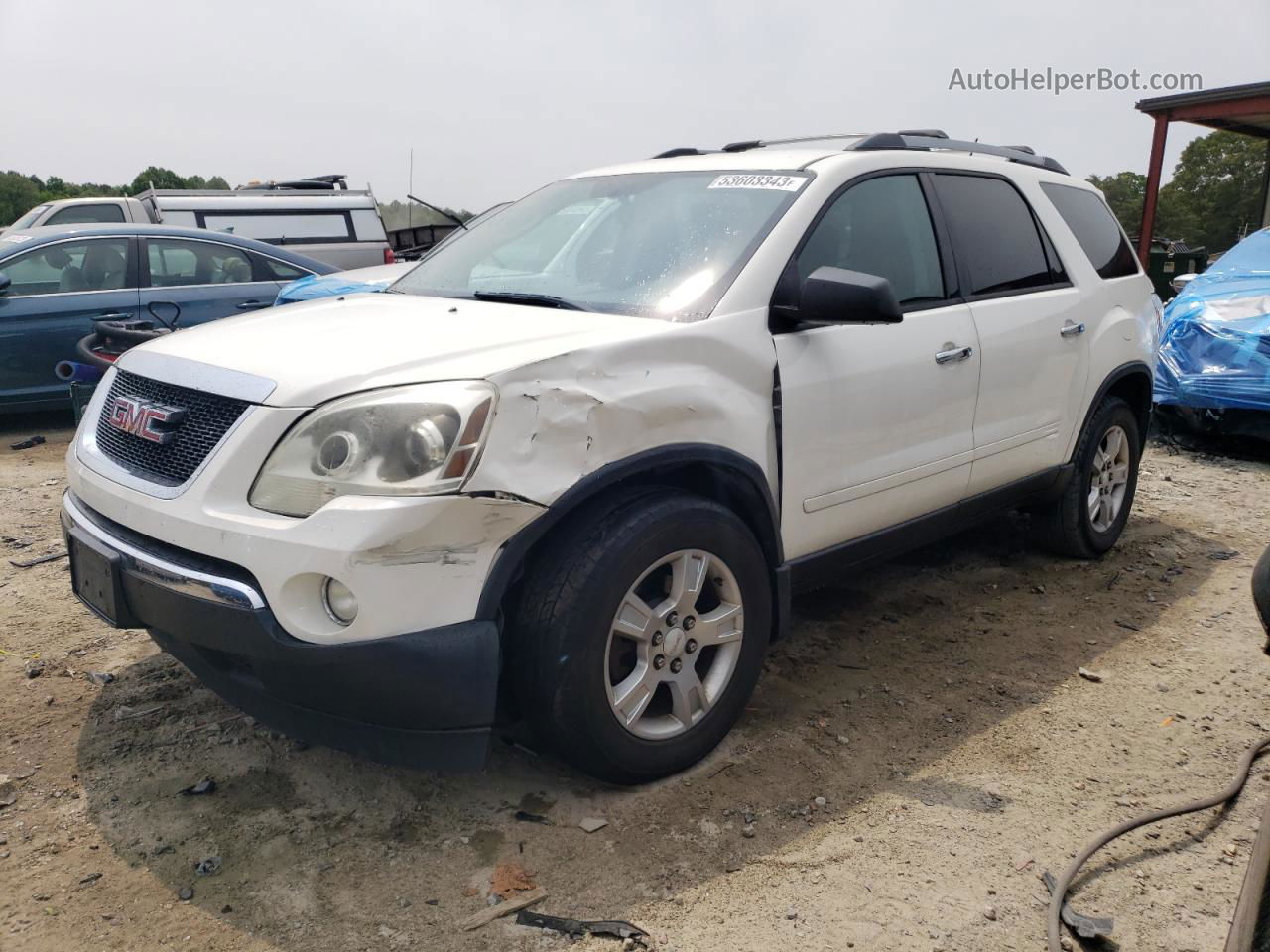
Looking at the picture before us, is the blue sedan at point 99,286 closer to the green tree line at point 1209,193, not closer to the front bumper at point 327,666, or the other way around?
the front bumper at point 327,666

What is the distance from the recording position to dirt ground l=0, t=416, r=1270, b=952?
2.42 meters

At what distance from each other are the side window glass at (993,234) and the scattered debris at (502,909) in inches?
104

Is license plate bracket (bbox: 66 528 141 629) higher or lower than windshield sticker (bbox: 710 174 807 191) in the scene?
lower

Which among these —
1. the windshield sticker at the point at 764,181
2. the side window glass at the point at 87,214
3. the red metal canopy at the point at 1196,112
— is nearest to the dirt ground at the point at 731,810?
the windshield sticker at the point at 764,181

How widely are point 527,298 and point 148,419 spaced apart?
1146mm

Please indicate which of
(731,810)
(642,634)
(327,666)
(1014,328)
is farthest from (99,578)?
(1014,328)

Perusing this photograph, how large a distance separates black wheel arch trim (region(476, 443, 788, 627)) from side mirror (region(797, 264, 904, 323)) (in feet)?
1.58

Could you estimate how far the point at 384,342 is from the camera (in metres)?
2.73

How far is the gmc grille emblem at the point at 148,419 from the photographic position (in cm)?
266

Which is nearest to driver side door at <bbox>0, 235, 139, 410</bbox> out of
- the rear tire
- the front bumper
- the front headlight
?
the front bumper

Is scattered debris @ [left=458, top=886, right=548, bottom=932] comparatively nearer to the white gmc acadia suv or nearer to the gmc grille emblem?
the white gmc acadia suv

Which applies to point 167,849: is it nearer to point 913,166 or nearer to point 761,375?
point 761,375

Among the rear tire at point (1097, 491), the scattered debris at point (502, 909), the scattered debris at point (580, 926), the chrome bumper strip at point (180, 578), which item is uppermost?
the chrome bumper strip at point (180, 578)

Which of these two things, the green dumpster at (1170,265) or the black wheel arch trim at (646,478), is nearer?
the black wheel arch trim at (646,478)
